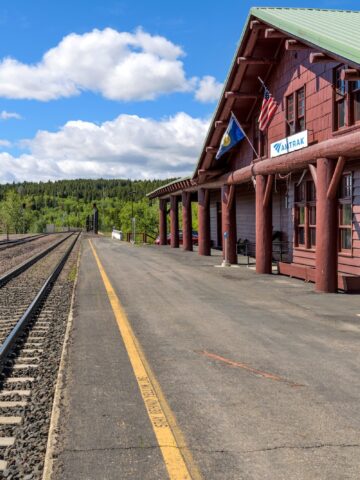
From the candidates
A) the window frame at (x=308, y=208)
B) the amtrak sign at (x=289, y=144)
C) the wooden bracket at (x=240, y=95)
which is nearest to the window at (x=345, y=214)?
the amtrak sign at (x=289, y=144)

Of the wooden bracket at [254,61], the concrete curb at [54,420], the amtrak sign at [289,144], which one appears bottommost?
the concrete curb at [54,420]

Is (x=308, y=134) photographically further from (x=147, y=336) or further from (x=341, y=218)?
(x=147, y=336)

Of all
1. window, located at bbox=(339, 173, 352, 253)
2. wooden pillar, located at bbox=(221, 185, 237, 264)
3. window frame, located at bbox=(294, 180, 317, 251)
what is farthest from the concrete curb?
wooden pillar, located at bbox=(221, 185, 237, 264)

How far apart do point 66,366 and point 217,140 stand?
17107 millimetres

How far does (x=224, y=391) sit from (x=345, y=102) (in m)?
9.89

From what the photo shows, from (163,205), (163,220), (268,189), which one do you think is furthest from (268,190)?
(163,220)

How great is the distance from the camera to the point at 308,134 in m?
14.5

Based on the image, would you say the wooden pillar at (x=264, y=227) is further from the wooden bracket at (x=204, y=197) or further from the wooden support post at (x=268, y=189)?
the wooden bracket at (x=204, y=197)

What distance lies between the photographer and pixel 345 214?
15641 mm

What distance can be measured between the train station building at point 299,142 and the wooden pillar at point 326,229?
25 millimetres

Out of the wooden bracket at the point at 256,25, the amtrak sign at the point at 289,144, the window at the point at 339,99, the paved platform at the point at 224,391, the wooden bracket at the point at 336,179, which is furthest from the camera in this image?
the wooden bracket at the point at 256,25

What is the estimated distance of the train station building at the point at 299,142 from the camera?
41.4ft

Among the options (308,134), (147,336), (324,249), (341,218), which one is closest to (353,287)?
(324,249)

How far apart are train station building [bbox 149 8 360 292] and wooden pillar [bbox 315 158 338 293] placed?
25mm
